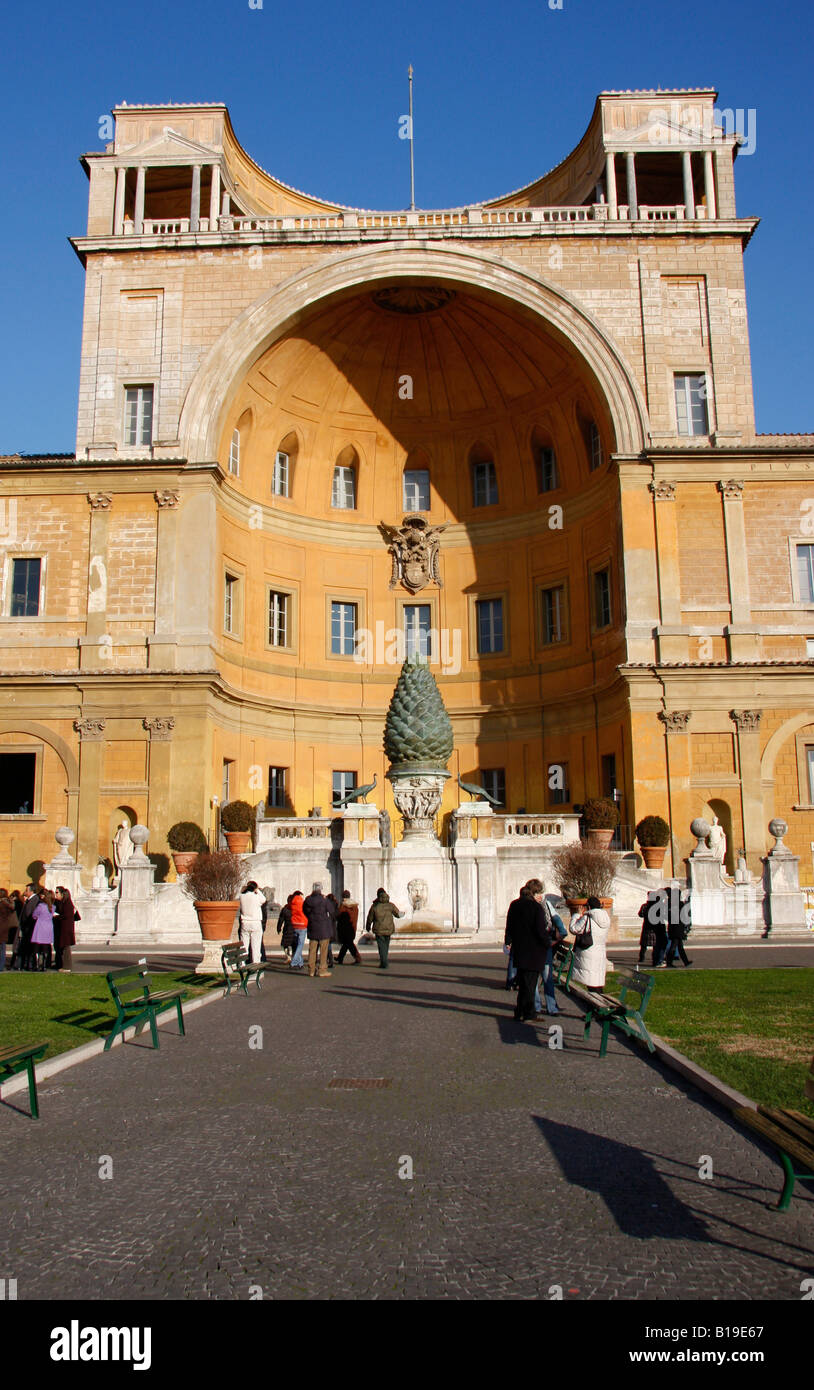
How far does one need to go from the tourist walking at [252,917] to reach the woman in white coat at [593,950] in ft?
23.4

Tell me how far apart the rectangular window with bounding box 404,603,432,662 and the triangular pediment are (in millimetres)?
15864

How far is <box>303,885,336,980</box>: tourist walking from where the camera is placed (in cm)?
1736

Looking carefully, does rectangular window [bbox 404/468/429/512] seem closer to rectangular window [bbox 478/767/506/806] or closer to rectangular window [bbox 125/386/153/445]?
rectangular window [bbox 478/767/506/806]

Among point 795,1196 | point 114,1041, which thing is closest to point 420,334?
point 114,1041

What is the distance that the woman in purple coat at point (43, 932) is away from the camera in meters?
18.4

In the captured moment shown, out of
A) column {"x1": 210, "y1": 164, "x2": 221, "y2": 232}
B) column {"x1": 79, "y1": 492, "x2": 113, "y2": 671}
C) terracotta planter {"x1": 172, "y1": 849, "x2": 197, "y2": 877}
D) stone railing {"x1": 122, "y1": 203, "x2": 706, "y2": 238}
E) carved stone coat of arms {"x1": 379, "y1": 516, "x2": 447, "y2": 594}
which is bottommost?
terracotta planter {"x1": 172, "y1": 849, "x2": 197, "y2": 877}

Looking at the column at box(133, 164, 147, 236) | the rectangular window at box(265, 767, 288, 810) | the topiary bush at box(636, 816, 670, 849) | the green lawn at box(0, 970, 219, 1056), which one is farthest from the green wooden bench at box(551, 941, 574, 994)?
the column at box(133, 164, 147, 236)

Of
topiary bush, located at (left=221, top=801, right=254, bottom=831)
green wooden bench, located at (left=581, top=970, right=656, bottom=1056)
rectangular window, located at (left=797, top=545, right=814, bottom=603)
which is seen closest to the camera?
green wooden bench, located at (left=581, top=970, right=656, bottom=1056)

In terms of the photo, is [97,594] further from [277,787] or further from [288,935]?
[288,935]

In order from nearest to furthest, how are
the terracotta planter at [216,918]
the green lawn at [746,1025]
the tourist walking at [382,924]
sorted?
1. the green lawn at [746,1025]
2. the terracotta planter at [216,918]
3. the tourist walking at [382,924]

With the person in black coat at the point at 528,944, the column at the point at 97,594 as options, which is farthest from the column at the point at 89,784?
the person in black coat at the point at 528,944

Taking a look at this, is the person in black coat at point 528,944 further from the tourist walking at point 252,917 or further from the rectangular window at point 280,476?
the rectangular window at point 280,476

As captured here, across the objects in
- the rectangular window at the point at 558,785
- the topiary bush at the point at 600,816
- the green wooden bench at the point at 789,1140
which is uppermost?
the rectangular window at the point at 558,785

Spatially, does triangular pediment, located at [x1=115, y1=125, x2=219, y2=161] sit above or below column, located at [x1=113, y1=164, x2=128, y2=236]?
above
